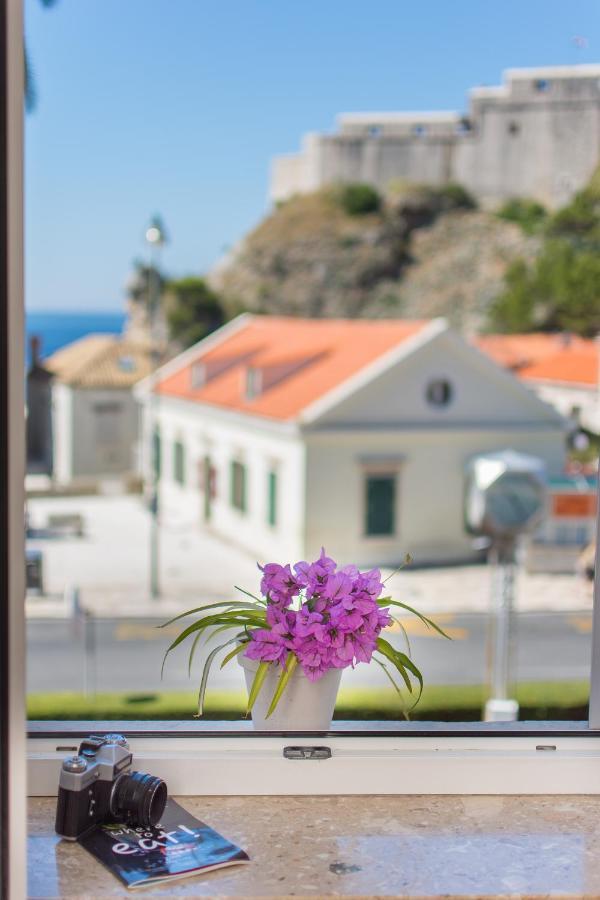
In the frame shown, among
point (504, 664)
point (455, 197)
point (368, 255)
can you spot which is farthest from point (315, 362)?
point (455, 197)

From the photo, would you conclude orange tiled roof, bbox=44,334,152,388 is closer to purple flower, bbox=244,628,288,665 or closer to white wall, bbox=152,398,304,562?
white wall, bbox=152,398,304,562

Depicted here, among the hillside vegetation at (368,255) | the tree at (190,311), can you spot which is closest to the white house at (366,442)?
the tree at (190,311)

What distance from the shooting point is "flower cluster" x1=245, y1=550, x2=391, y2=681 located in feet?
4.37

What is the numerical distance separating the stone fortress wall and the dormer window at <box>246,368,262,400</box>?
26.3m

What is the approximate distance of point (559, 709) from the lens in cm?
539

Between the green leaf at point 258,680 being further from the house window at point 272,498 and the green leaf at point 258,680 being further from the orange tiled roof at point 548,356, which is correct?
the orange tiled roof at point 548,356

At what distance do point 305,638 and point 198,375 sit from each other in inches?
799

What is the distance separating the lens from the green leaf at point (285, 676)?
1.32 metres

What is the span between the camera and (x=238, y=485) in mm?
18547

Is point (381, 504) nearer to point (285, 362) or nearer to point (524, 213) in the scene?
point (285, 362)

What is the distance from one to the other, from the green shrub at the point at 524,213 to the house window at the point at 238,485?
2618 centimetres

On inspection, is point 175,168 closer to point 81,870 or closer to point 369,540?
point 369,540

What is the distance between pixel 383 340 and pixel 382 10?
34424 millimetres

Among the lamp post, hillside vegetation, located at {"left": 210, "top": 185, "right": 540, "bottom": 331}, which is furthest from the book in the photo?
hillside vegetation, located at {"left": 210, "top": 185, "right": 540, "bottom": 331}
